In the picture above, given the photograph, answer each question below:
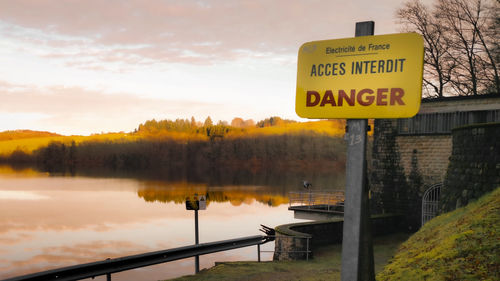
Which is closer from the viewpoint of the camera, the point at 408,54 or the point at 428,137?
the point at 408,54

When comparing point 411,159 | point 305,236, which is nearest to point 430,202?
point 411,159

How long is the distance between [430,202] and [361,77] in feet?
72.2

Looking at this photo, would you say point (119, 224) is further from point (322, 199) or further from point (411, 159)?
→ point (411, 159)

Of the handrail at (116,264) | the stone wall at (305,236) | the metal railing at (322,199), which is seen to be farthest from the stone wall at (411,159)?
the handrail at (116,264)

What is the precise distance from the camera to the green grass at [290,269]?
1342 cm

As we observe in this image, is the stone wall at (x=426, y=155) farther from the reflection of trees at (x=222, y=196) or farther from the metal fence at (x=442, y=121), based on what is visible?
the reflection of trees at (x=222, y=196)

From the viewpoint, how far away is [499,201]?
38.5 feet

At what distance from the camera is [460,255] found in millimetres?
9070

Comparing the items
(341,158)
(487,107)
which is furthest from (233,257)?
(341,158)

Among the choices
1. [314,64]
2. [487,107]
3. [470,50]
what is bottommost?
[314,64]

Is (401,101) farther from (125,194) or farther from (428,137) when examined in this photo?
(125,194)

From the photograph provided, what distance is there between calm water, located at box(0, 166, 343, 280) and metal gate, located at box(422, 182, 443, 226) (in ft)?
37.3

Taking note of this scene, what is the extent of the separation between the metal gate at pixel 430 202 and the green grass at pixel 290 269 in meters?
5.98

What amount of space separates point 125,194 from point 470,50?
201 feet
